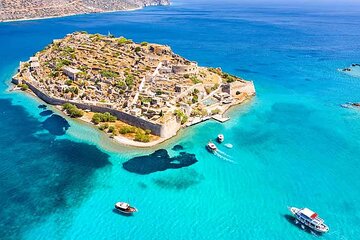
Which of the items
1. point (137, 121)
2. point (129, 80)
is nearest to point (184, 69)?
point (129, 80)

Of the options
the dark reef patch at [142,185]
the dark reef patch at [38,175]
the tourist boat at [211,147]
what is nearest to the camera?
the dark reef patch at [38,175]

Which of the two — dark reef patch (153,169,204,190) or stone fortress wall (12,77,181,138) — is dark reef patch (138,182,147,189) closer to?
dark reef patch (153,169,204,190)

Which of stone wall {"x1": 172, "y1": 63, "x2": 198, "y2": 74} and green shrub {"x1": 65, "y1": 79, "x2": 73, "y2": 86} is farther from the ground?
stone wall {"x1": 172, "y1": 63, "x2": 198, "y2": 74}

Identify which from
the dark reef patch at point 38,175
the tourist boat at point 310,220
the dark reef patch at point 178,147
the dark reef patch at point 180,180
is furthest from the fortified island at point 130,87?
the tourist boat at point 310,220

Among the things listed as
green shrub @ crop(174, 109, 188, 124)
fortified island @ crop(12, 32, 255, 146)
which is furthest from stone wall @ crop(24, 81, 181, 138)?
green shrub @ crop(174, 109, 188, 124)

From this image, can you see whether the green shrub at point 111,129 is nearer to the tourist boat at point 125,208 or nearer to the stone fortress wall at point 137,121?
the stone fortress wall at point 137,121

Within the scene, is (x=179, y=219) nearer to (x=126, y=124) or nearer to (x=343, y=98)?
(x=126, y=124)
